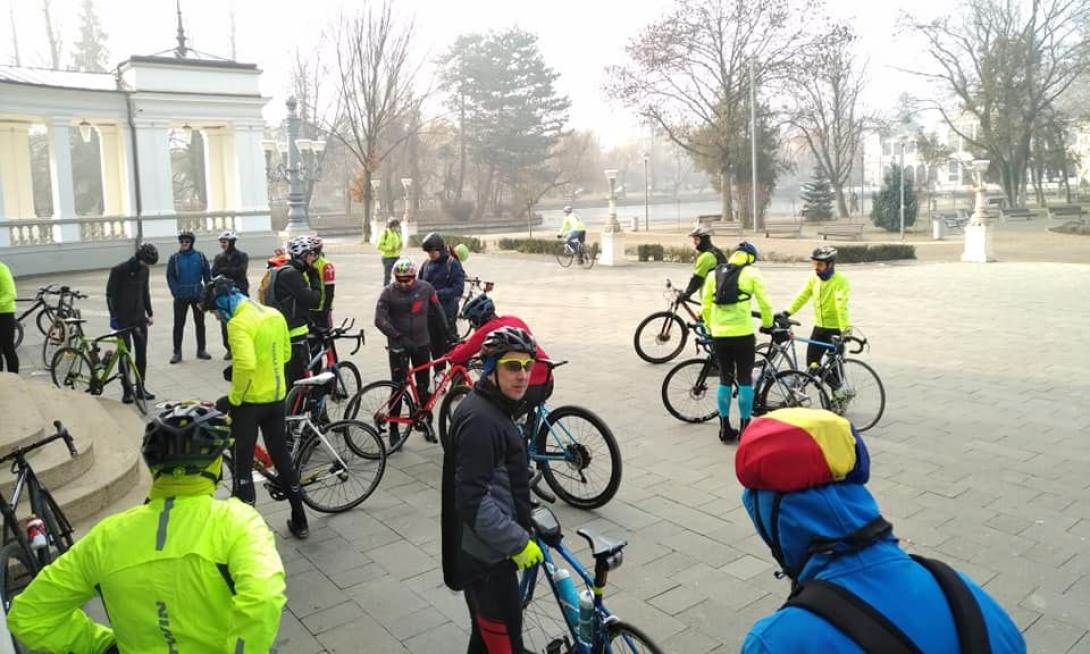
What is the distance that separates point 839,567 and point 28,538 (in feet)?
13.0

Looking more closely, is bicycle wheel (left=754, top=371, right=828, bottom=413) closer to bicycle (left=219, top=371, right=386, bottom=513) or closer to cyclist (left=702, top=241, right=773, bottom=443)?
cyclist (left=702, top=241, right=773, bottom=443)

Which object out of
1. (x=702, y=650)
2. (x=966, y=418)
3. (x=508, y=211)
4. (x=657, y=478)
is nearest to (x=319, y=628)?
(x=702, y=650)

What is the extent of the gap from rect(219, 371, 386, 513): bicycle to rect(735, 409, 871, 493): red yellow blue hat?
455cm

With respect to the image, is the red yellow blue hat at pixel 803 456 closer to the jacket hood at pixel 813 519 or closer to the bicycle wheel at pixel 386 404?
the jacket hood at pixel 813 519

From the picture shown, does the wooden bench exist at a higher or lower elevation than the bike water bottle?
higher

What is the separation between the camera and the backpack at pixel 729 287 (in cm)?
759

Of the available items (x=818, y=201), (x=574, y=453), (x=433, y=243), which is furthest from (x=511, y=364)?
(x=818, y=201)

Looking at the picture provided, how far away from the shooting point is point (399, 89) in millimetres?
46812

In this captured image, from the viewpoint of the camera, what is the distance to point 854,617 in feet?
5.76

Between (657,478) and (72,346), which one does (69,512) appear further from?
(72,346)

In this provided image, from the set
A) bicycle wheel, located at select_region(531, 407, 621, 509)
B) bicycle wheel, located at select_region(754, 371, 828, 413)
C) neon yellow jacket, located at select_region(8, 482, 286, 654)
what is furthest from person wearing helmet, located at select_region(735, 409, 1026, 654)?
bicycle wheel, located at select_region(754, 371, 828, 413)

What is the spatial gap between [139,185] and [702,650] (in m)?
27.7

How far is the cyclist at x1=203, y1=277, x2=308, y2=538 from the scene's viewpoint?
5484 millimetres

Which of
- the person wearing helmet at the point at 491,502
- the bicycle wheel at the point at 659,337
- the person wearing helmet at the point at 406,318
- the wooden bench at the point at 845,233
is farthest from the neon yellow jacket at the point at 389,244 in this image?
the wooden bench at the point at 845,233
